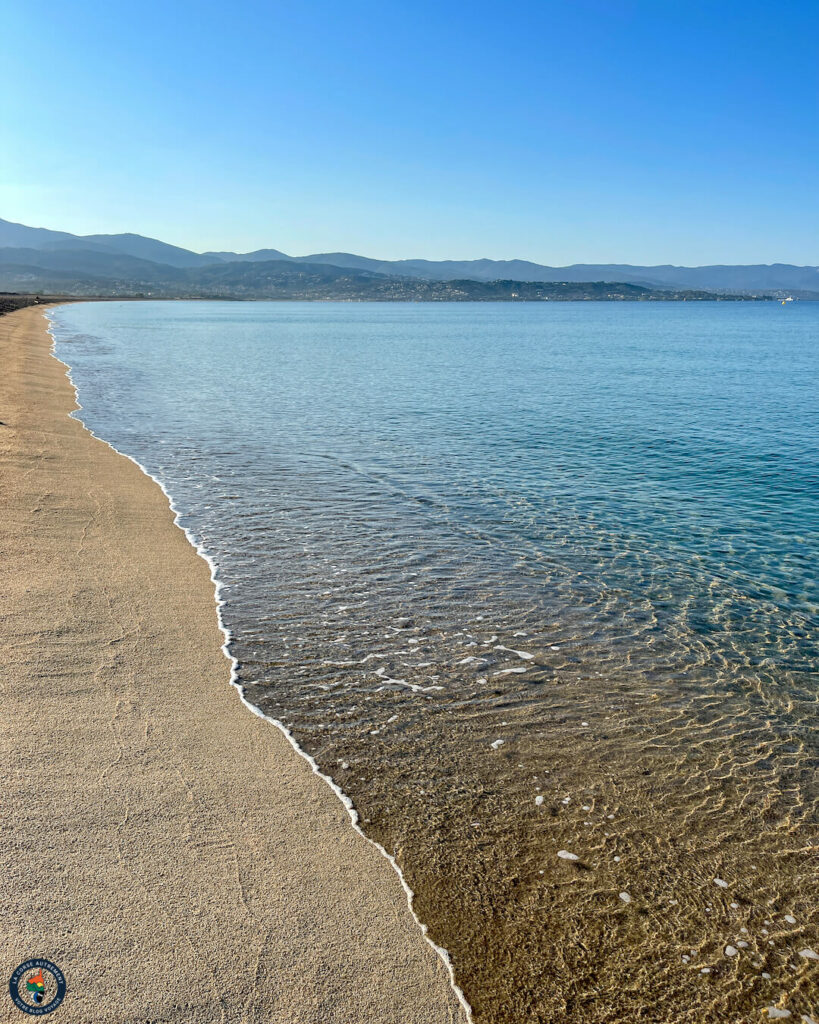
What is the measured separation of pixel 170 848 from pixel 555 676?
557 cm

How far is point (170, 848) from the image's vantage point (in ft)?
19.5

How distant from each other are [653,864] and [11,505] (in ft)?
45.1

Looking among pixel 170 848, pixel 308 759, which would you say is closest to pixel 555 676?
pixel 308 759

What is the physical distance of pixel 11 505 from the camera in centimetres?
1456

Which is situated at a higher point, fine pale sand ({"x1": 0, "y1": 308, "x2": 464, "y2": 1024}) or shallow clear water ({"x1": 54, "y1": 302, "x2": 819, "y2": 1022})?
fine pale sand ({"x1": 0, "y1": 308, "x2": 464, "y2": 1024})

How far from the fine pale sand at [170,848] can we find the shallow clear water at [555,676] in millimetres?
528

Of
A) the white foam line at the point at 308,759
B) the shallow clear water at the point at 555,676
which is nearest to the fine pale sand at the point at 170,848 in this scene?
the white foam line at the point at 308,759

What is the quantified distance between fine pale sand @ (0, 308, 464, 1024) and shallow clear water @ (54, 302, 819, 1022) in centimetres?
53

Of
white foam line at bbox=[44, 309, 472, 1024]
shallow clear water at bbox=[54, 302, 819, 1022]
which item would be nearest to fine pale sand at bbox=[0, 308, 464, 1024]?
white foam line at bbox=[44, 309, 472, 1024]

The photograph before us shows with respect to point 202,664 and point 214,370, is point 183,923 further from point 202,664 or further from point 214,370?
point 214,370

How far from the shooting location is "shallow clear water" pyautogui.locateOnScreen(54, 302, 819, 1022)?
18.4ft

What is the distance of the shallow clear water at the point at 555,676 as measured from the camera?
5609mm

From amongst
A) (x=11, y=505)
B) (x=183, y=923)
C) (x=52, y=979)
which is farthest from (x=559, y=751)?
(x=11, y=505)

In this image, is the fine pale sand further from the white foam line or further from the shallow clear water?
the shallow clear water
